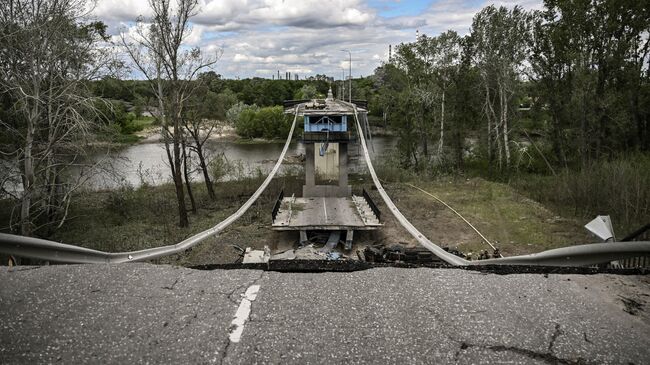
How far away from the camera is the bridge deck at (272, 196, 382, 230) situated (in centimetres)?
1773

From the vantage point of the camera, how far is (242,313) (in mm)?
3338

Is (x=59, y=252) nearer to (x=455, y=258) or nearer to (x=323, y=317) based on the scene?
(x=323, y=317)

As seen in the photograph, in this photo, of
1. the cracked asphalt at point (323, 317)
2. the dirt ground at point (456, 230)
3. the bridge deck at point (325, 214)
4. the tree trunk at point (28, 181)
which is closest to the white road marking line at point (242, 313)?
the cracked asphalt at point (323, 317)

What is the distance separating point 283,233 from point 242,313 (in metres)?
16.3

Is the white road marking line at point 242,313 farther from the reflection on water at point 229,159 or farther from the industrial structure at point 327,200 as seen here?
the reflection on water at point 229,159

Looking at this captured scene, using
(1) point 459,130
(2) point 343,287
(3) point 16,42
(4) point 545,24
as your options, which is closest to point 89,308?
(2) point 343,287

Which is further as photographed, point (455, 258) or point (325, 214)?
point (325, 214)

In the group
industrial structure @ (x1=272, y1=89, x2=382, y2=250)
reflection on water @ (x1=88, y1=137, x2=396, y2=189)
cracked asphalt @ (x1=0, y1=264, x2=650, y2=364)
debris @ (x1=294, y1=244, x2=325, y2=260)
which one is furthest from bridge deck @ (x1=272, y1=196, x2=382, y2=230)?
cracked asphalt @ (x1=0, y1=264, x2=650, y2=364)

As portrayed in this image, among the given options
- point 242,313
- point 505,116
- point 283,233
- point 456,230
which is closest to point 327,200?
point 283,233

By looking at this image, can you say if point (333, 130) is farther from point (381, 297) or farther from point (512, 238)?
point (381, 297)

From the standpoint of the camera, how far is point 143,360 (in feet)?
9.32

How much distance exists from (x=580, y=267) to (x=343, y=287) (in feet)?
6.97

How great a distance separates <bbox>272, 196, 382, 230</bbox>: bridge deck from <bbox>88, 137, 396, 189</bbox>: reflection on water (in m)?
9.00

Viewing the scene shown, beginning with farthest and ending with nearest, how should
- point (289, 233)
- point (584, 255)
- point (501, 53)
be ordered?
point (501, 53) → point (289, 233) → point (584, 255)
